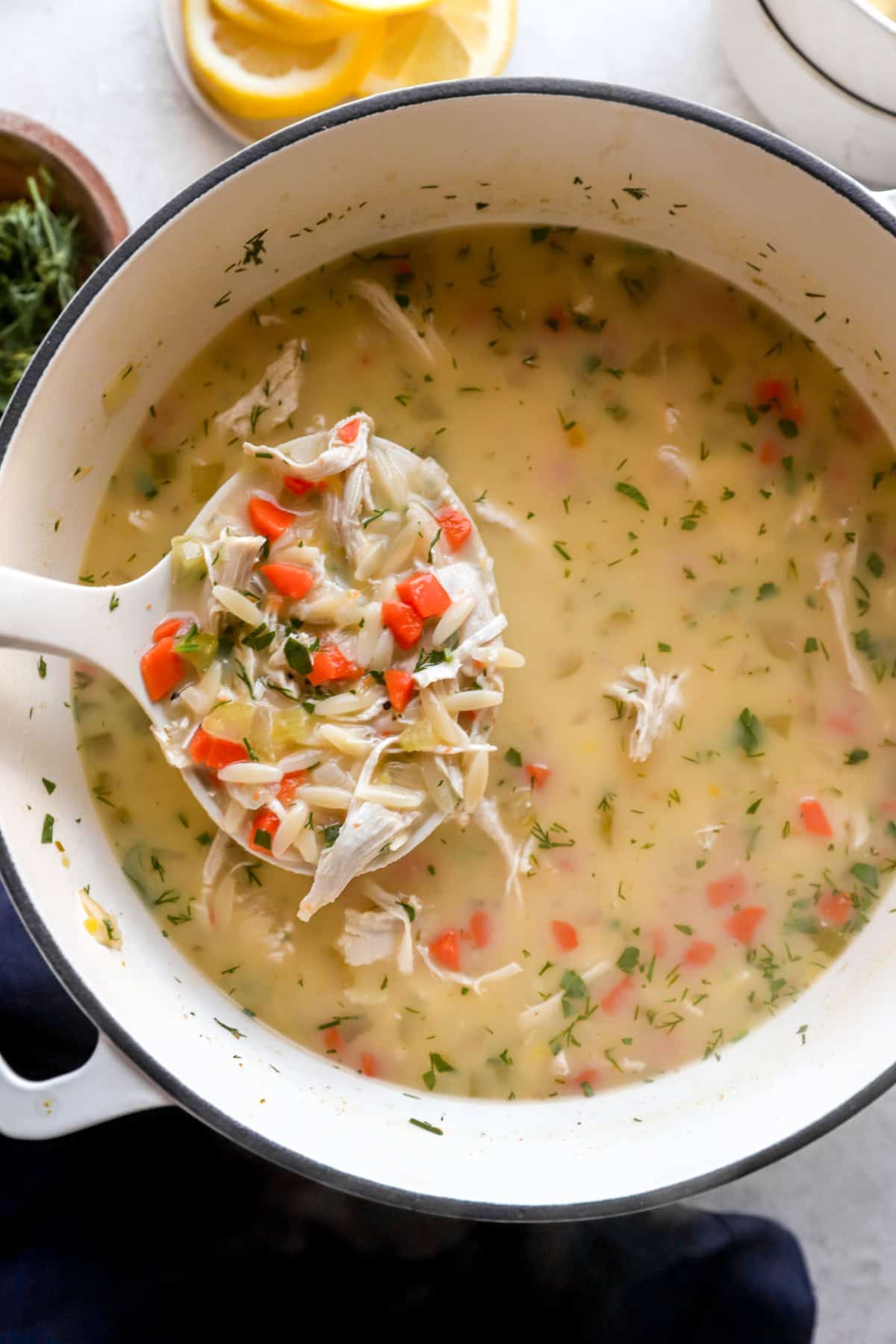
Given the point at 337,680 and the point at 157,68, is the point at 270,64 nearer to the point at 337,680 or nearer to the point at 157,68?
the point at 157,68

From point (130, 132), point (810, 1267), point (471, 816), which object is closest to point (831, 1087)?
point (810, 1267)

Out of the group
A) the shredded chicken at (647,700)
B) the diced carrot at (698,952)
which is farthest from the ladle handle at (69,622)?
the diced carrot at (698,952)

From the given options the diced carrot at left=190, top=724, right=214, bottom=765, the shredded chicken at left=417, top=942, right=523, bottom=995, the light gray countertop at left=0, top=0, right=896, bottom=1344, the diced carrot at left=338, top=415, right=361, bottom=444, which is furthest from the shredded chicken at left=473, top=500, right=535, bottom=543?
the light gray countertop at left=0, top=0, right=896, bottom=1344

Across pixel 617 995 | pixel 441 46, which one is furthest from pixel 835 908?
pixel 441 46

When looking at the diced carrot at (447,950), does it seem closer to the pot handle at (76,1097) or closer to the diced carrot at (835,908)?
the pot handle at (76,1097)

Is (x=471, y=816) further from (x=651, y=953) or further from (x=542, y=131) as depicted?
(x=542, y=131)
